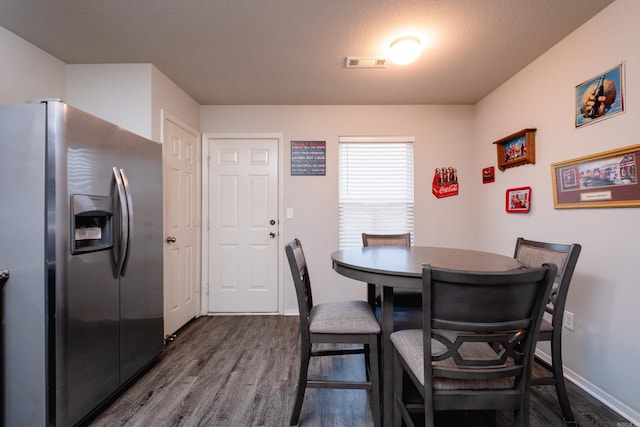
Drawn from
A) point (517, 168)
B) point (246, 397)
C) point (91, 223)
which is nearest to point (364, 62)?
point (517, 168)

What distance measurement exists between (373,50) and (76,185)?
6.88 ft

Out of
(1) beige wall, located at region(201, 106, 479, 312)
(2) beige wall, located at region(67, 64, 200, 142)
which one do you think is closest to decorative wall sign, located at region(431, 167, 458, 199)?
(1) beige wall, located at region(201, 106, 479, 312)

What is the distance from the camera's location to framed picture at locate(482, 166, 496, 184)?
9.49 ft

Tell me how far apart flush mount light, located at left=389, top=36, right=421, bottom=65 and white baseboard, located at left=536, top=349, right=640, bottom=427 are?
246cm

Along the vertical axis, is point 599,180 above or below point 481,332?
above

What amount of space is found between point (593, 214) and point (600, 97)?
0.73 meters

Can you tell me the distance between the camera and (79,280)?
4.83 ft

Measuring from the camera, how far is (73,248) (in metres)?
1.44

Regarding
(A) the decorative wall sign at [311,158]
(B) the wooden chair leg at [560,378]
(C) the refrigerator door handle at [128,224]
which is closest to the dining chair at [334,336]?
(B) the wooden chair leg at [560,378]

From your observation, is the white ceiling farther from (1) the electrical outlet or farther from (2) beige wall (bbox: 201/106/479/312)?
(1) the electrical outlet

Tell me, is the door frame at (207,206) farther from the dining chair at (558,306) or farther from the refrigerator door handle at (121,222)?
the dining chair at (558,306)

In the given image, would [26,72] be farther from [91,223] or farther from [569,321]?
[569,321]

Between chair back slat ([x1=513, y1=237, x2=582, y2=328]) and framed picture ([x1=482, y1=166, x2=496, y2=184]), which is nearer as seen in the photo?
chair back slat ([x1=513, y1=237, x2=582, y2=328])

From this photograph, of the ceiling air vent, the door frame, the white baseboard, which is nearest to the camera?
the white baseboard
